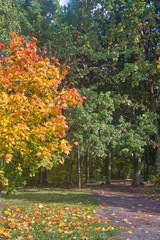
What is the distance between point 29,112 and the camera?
552cm

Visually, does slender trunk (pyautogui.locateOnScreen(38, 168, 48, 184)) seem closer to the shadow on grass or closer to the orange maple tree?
the shadow on grass

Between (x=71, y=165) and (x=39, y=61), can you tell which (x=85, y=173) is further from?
(x=39, y=61)

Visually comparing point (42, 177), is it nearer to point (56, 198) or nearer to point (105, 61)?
point (105, 61)

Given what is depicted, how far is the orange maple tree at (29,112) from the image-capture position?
17.5 feet

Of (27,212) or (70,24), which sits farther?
(70,24)

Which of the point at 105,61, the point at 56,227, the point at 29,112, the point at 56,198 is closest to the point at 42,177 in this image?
the point at 105,61

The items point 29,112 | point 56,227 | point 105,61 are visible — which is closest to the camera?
point 29,112

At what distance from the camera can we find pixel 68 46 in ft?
62.2

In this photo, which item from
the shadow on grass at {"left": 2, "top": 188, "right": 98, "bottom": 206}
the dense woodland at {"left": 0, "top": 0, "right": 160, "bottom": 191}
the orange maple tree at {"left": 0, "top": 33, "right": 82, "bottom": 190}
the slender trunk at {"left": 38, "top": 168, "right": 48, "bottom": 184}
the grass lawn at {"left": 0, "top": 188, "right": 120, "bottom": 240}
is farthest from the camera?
the slender trunk at {"left": 38, "top": 168, "right": 48, "bottom": 184}

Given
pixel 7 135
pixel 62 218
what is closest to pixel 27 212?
pixel 62 218

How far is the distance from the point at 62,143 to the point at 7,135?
1.11 metres

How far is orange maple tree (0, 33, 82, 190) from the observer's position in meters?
5.33

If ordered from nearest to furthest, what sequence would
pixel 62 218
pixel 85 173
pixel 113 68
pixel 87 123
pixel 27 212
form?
pixel 62 218 → pixel 27 212 → pixel 87 123 → pixel 113 68 → pixel 85 173

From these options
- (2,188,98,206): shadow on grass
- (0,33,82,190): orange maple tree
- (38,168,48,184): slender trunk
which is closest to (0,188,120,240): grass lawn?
(0,33,82,190): orange maple tree
